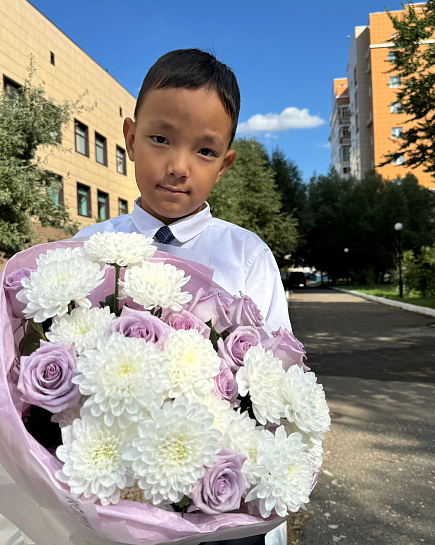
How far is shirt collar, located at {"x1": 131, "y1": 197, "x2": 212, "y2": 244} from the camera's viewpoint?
5.85 ft

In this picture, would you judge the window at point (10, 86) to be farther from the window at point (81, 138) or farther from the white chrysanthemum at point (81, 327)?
the white chrysanthemum at point (81, 327)

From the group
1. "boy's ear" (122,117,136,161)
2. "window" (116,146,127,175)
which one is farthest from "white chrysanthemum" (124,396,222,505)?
"window" (116,146,127,175)

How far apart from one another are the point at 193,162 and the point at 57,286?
717mm

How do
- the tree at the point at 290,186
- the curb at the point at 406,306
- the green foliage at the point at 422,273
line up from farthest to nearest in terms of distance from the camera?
the tree at the point at 290,186 < the green foliage at the point at 422,273 < the curb at the point at 406,306

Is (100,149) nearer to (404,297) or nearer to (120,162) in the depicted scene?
(120,162)

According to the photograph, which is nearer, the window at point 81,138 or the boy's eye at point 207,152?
the boy's eye at point 207,152

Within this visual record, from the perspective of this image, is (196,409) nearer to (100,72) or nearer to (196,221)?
(196,221)

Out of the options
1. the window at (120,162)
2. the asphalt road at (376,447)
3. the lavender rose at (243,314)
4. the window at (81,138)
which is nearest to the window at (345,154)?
the window at (120,162)

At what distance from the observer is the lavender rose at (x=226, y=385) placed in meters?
1.02

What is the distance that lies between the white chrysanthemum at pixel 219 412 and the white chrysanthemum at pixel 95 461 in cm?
16

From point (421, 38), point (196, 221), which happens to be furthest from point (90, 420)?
point (421, 38)

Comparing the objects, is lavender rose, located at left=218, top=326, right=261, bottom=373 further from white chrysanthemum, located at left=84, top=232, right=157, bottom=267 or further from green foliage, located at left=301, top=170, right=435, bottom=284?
green foliage, located at left=301, top=170, right=435, bottom=284

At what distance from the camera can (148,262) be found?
114 cm

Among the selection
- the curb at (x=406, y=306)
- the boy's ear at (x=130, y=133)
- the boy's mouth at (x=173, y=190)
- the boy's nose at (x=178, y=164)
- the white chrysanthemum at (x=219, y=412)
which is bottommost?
the curb at (x=406, y=306)
